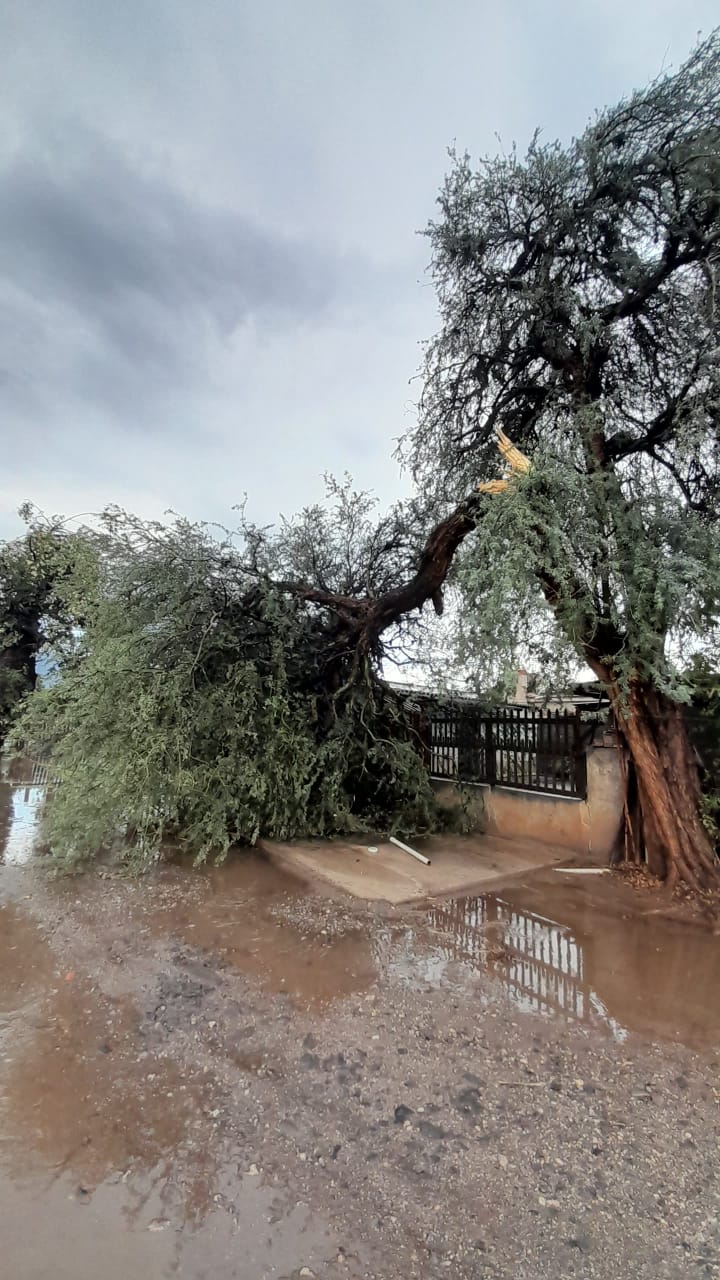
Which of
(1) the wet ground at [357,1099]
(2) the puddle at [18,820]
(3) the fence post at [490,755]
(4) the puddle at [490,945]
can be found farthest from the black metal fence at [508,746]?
(2) the puddle at [18,820]

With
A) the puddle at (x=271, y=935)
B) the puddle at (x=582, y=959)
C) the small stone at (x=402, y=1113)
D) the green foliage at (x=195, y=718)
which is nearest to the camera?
the small stone at (x=402, y=1113)

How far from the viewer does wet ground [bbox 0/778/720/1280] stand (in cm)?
170

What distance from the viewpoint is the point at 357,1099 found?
2.35 metres

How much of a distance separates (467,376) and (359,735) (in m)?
4.83

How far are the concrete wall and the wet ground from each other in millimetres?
1787

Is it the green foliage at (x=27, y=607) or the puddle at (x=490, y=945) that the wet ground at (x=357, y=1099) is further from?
the green foliage at (x=27, y=607)

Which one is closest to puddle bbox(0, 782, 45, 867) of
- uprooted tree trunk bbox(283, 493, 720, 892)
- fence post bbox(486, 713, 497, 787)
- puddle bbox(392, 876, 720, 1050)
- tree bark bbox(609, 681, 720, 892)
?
puddle bbox(392, 876, 720, 1050)

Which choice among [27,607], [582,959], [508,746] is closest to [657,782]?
[582,959]

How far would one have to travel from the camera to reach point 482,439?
699 cm

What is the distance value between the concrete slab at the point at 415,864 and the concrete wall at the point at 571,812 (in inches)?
7.3

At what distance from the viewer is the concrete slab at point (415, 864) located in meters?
5.19

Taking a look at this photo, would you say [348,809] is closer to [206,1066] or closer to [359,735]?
[359,735]

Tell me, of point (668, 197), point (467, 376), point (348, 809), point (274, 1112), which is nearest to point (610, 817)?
point (348, 809)

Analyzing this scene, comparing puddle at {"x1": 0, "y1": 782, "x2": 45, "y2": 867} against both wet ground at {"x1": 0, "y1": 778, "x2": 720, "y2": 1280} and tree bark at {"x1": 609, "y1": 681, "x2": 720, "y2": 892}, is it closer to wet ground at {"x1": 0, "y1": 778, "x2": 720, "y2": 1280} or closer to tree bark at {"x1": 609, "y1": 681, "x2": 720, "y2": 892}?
wet ground at {"x1": 0, "y1": 778, "x2": 720, "y2": 1280}
